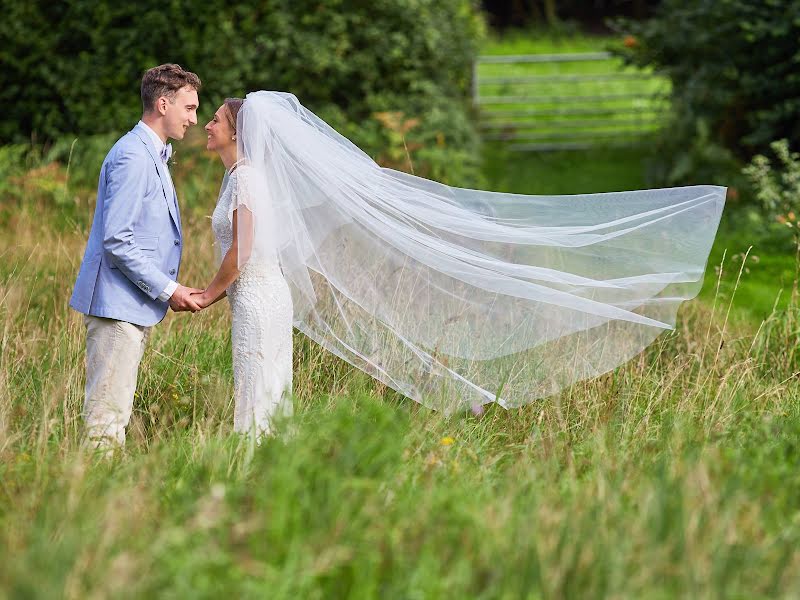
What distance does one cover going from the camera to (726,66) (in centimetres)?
1098

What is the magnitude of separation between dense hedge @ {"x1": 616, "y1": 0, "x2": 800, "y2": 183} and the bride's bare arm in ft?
23.5

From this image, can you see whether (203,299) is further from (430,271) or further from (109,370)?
(430,271)

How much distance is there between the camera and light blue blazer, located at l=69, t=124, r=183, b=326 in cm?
439

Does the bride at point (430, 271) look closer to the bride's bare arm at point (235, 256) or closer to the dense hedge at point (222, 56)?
the bride's bare arm at point (235, 256)

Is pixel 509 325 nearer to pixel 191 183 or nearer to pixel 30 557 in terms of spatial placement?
pixel 30 557

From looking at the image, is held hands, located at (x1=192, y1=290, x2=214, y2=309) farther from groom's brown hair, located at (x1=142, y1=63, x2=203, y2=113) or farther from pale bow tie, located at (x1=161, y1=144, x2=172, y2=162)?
groom's brown hair, located at (x1=142, y1=63, x2=203, y2=113)

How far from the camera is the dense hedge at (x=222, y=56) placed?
37.7 feet

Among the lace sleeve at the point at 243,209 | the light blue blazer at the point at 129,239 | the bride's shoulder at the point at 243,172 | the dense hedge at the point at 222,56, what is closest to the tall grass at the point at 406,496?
the light blue blazer at the point at 129,239

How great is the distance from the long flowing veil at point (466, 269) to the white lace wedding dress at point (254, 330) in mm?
162

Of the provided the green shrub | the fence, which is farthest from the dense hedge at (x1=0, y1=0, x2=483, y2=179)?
the fence

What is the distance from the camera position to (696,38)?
36.3 feet

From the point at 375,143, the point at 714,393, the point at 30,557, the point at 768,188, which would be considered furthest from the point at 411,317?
the point at 375,143

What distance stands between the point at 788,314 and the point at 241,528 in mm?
4247

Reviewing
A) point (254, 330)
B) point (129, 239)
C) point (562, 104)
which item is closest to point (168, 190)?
point (129, 239)
